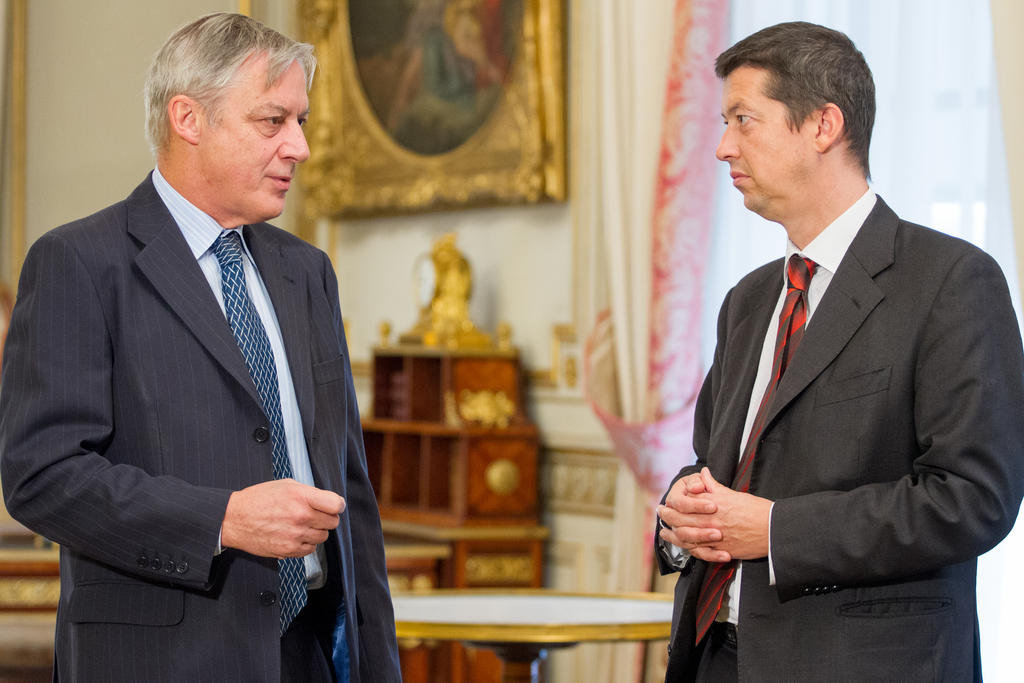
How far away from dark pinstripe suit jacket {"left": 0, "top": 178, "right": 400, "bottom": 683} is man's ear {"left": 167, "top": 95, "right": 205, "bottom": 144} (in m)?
0.15

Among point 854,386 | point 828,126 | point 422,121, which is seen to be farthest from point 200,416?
point 422,121

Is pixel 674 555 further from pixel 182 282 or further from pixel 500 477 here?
pixel 500 477

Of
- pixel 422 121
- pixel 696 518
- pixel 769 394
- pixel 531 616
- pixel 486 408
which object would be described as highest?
pixel 422 121

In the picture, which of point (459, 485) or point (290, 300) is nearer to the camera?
point (290, 300)

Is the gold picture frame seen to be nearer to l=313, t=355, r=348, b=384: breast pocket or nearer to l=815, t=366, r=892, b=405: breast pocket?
l=313, t=355, r=348, b=384: breast pocket

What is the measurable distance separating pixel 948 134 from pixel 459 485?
2.59 metres

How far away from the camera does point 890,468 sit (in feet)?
6.97

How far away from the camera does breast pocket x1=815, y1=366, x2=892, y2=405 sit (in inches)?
83.3

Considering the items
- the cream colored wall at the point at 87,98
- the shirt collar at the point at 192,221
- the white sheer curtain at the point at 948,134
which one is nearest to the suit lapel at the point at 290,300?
the shirt collar at the point at 192,221

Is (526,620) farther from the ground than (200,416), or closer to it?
closer to it

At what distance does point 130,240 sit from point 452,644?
356cm

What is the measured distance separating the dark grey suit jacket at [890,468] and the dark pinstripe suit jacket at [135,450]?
0.90 meters

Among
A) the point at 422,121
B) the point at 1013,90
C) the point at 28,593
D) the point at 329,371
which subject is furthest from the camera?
the point at 422,121

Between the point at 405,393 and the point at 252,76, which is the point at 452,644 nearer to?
the point at 405,393
